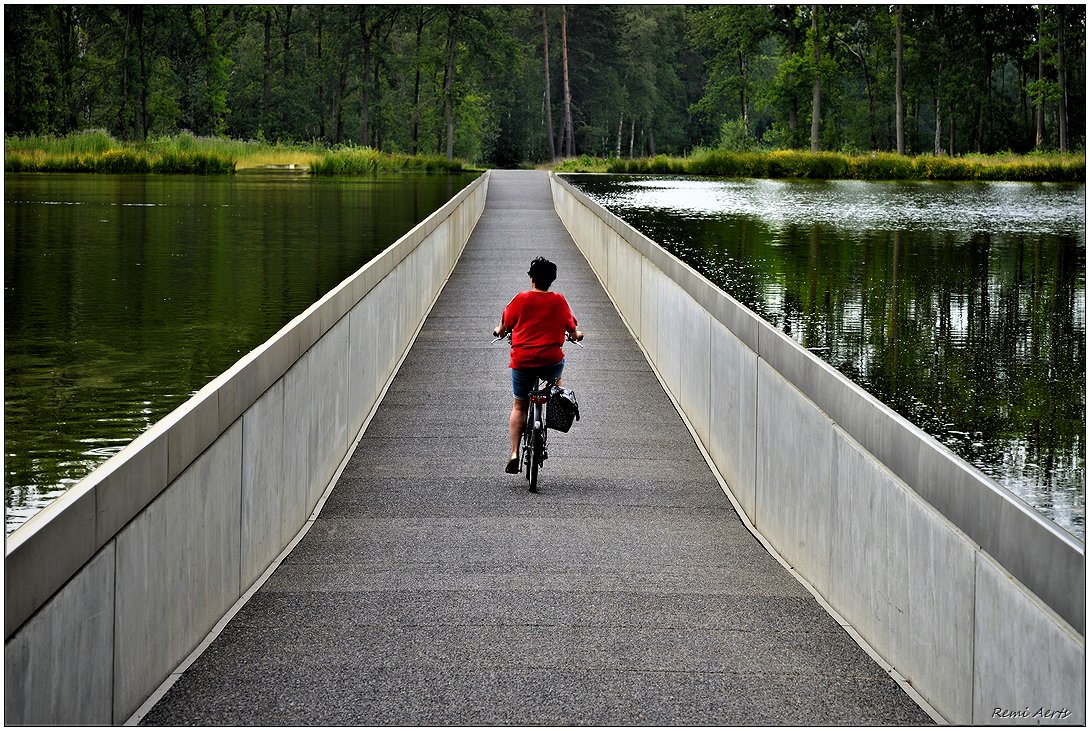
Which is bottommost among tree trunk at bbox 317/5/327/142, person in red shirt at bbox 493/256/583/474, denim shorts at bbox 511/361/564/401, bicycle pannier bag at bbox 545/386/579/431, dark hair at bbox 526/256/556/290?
bicycle pannier bag at bbox 545/386/579/431

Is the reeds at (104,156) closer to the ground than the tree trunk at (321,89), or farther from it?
closer to the ground

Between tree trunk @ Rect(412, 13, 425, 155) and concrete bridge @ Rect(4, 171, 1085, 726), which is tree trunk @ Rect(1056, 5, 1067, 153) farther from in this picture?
concrete bridge @ Rect(4, 171, 1085, 726)

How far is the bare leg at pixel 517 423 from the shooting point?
9.99 meters

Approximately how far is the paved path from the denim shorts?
686 millimetres

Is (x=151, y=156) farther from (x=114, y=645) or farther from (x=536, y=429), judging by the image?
(x=114, y=645)

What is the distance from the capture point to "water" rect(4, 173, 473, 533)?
12.1m

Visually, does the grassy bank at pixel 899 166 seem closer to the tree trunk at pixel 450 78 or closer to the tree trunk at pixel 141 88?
the tree trunk at pixel 450 78

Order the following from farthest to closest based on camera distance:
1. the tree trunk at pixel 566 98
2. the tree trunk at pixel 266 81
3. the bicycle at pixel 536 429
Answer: the tree trunk at pixel 566 98 < the tree trunk at pixel 266 81 < the bicycle at pixel 536 429

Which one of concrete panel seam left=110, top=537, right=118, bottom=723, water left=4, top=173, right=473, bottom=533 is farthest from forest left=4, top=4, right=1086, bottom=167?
concrete panel seam left=110, top=537, right=118, bottom=723

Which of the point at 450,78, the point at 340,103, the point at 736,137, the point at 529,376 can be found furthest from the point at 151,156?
the point at 529,376

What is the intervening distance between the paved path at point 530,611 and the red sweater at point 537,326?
932 millimetres
